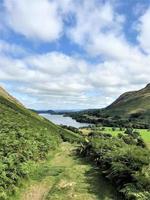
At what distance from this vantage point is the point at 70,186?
32031mm

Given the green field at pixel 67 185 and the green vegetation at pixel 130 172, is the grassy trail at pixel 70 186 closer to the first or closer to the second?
the green field at pixel 67 185

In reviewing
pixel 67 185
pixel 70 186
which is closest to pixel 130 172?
pixel 70 186

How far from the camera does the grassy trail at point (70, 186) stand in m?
29.5

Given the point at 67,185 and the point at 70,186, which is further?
the point at 67,185

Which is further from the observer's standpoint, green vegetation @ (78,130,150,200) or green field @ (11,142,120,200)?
green field @ (11,142,120,200)

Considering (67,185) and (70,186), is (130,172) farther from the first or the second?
(67,185)

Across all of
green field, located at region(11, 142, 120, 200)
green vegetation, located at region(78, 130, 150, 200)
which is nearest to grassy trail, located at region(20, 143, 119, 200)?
green field, located at region(11, 142, 120, 200)

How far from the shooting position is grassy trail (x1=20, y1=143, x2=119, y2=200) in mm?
29547

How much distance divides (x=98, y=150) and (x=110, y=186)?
16160 mm

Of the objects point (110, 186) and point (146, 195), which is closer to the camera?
point (146, 195)

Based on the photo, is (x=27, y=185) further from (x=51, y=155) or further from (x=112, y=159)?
(x=51, y=155)

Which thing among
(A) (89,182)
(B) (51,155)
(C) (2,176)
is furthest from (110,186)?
(B) (51,155)

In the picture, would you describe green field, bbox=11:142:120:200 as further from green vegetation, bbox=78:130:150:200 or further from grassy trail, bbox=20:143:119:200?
green vegetation, bbox=78:130:150:200

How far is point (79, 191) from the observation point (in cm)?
3073
